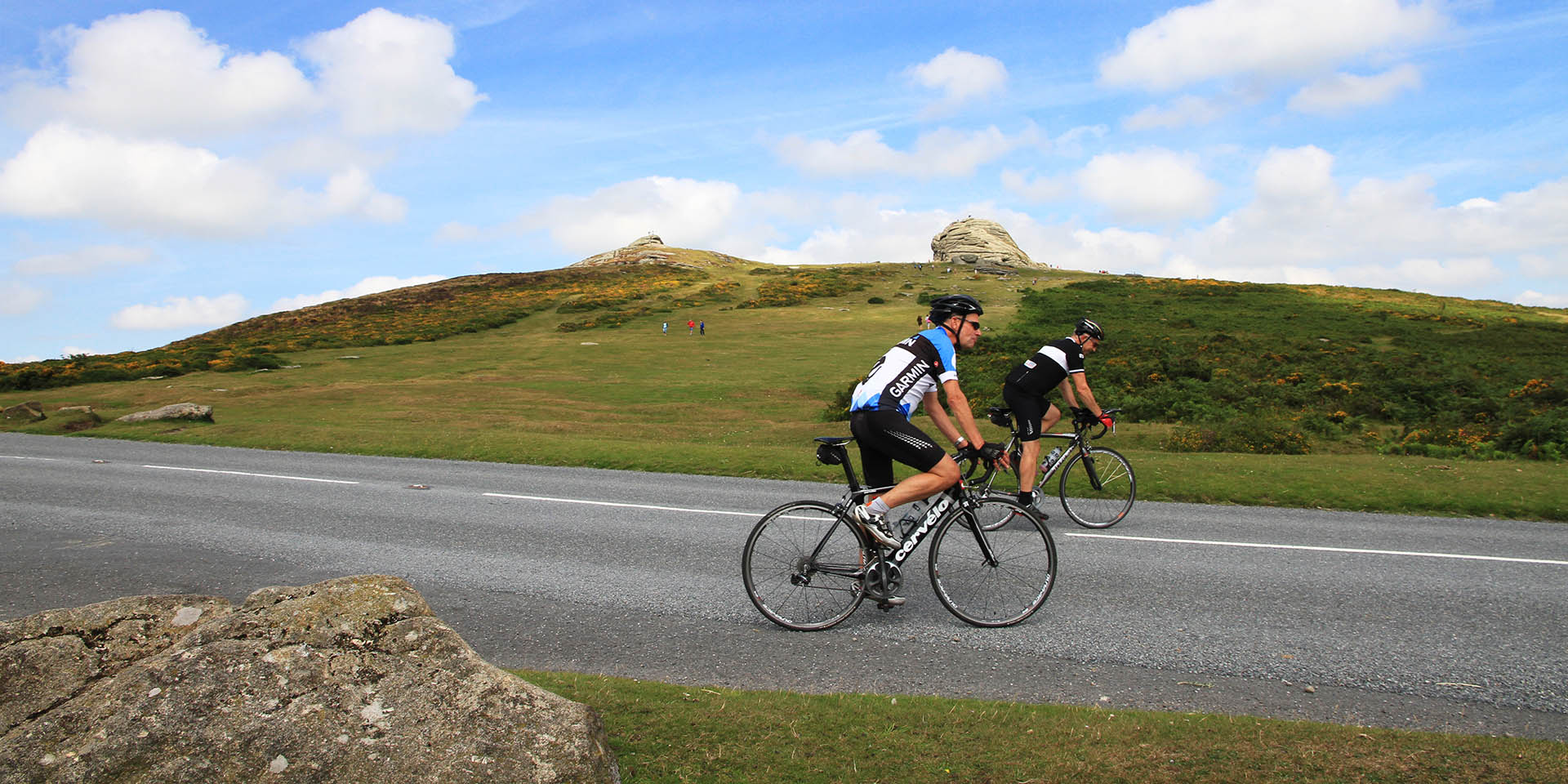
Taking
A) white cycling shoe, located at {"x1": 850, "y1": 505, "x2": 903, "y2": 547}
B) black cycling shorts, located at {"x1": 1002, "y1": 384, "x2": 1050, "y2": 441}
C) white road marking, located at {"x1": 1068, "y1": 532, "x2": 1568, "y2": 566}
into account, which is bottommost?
white road marking, located at {"x1": 1068, "y1": 532, "x2": 1568, "y2": 566}

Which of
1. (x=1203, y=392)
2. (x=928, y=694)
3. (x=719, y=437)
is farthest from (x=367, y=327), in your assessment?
(x=928, y=694)

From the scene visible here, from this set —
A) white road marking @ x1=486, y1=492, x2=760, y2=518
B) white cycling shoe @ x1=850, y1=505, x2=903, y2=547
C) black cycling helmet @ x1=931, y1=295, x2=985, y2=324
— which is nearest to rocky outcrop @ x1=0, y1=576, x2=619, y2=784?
white cycling shoe @ x1=850, y1=505, x2=903, y2=547

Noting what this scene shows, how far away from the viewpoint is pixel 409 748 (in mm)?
3033

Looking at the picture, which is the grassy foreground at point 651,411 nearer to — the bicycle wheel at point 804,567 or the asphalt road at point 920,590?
the asphalt road at point 920,590

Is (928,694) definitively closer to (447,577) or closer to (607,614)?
(607,614)

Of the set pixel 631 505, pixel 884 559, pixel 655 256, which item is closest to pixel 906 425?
pixel 884 559

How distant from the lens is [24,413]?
2345 centimetres

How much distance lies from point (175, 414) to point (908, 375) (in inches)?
936

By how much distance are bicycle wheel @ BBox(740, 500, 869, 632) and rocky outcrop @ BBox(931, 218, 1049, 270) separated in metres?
98.1

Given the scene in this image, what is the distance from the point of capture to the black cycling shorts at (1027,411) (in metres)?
9.54

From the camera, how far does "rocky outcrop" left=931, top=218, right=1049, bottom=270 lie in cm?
10828

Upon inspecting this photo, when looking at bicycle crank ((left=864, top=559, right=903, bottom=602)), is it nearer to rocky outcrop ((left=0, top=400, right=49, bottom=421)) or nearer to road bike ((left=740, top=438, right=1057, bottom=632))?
road bike ((left=740, top=438, right=1057, bottom=632))

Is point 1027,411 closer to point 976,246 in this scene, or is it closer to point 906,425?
point 906,425

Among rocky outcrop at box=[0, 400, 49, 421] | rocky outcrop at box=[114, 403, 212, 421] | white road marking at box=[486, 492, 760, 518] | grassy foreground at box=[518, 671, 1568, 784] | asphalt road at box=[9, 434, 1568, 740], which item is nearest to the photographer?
grassy foreground at box=[518, 671, 1568, 784]
